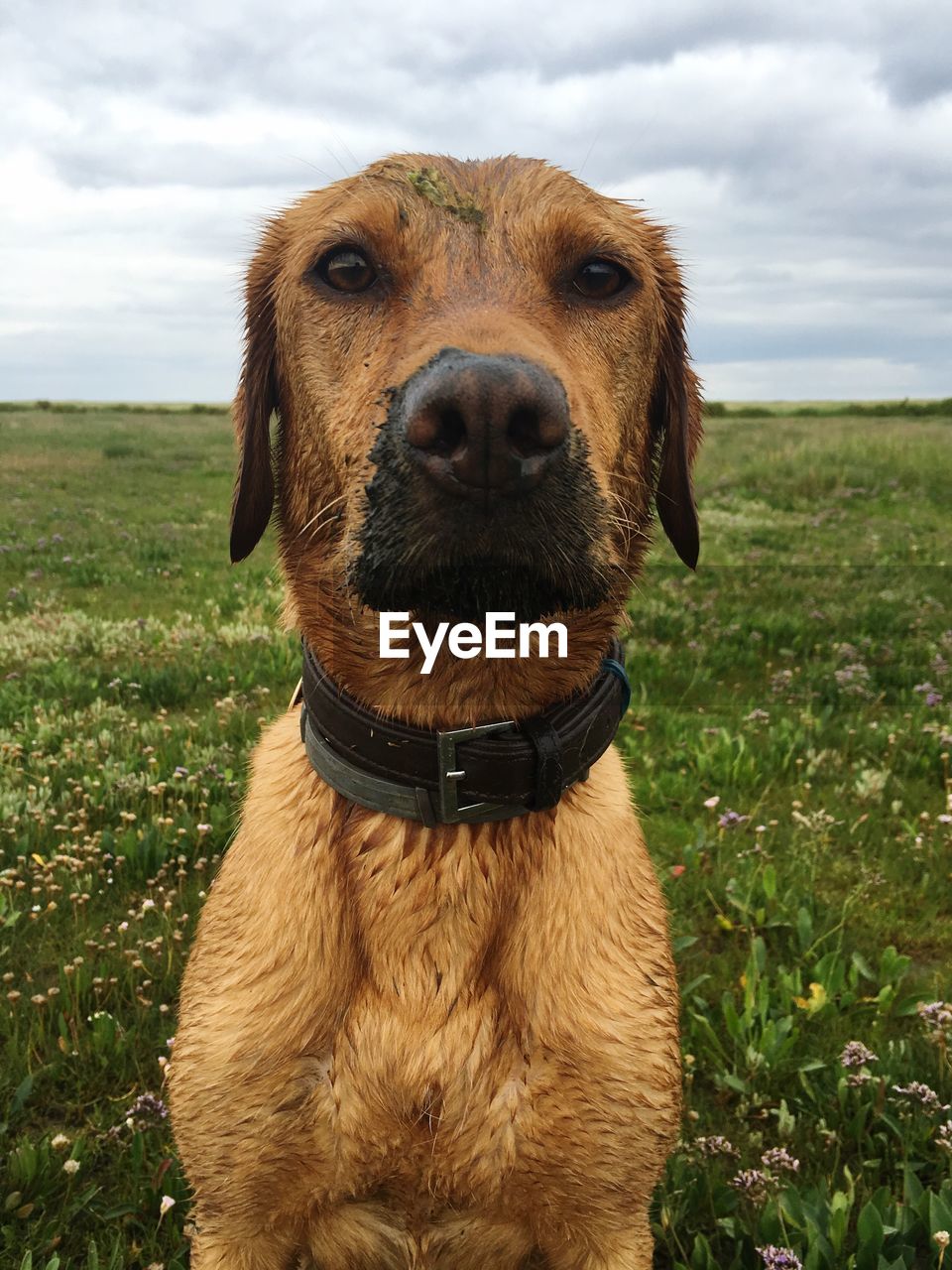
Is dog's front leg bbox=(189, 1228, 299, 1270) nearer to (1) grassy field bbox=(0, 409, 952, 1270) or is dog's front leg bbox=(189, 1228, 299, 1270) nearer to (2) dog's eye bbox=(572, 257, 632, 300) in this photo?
(1) grassy field bbox=(0, 409, 952, 1270)

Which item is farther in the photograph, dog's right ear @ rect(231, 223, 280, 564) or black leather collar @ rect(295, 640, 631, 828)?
dog's right ear @ rect(231, 223, 280, 564)

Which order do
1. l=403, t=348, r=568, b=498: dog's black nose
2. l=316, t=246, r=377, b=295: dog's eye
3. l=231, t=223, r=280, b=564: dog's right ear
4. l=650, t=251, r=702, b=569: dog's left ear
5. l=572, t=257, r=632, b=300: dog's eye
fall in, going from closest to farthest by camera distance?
l=403, t=348, r=568, b=498: dog's black nose, l=316, t=246, r=377, b=295: dog's eye, l=572, t=257, r=632, b=300: dog's eye, l=231, t=223, r=280, b=564: dog's right ear, l=650, t=251, r=702, b=569: dog's left ear

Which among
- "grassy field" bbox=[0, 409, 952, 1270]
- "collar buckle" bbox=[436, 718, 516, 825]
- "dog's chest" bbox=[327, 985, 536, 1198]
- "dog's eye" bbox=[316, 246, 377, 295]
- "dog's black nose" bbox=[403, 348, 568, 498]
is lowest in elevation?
"grassy field" bbox=[0, 409, 952, 1270]

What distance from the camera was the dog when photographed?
2018mm

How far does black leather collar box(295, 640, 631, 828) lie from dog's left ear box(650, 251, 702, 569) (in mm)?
810

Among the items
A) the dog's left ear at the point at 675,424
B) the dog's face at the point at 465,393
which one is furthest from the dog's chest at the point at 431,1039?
the dog's left ear at the point at 675,424

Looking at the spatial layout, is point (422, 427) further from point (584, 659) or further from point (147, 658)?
point (147, 658)

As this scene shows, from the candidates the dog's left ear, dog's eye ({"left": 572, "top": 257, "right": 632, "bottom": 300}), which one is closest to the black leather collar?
the dog's left ear

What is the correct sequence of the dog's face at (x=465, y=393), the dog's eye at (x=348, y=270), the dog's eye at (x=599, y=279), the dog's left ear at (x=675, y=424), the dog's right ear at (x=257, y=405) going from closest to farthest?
the dog's face at (x=465, y=393), the dog's eye at (x=348, y=270), the dog's eye at (x=599, y=279), the dog's right ear at (x=257, y=405), the dog's left ear at (x=675, y=424)

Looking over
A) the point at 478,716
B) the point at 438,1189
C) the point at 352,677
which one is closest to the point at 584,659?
the point at 478,716

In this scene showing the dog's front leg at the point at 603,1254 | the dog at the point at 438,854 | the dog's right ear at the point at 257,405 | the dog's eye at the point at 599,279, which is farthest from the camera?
the dog's right ear at the point at 257,405

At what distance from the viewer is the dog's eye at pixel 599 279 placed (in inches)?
100

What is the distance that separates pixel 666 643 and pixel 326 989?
20.8 ft

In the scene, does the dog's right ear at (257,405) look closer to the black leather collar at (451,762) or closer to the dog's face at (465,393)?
the dog's face at (465,393)
